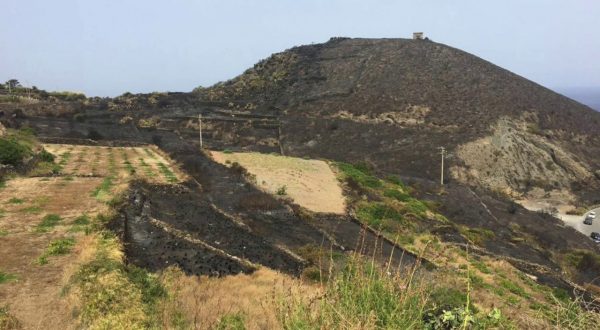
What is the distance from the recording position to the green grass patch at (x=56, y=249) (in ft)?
49.0

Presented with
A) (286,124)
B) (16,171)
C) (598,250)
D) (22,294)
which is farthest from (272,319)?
(286,124)

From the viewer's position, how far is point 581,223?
61.2 metres

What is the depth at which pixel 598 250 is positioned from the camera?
4628 centimetres

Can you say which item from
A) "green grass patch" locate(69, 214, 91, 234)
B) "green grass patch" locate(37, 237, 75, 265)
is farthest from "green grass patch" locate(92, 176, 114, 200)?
"green grass patch" locate(37, 237, 75, 265)

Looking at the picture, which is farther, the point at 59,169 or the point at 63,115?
the point at 63,115

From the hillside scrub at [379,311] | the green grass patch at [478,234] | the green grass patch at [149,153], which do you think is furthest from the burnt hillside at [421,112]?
the hillside scrub at [379,311]

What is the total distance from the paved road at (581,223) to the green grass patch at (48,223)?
57.4m

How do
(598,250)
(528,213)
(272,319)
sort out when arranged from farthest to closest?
1. (528,213)
2. (598,250)
3. (272,319)

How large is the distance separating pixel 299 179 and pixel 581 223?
40.3 metres

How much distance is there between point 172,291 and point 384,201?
1245 inches

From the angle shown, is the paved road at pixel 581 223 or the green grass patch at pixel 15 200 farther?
the paved road at pixel 581 223

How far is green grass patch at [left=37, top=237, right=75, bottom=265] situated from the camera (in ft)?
49.0

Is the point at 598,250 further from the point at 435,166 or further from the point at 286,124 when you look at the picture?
the point at 286,124

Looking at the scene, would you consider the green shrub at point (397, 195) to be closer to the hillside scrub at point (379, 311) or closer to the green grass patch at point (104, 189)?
the green grass patch at point (104, 189)
